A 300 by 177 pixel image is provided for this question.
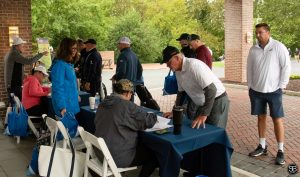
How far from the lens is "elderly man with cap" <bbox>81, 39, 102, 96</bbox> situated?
7285mm

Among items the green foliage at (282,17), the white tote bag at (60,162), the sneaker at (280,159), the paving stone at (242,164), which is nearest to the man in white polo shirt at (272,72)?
the sneaker at (280,159)

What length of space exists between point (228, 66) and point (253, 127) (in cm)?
706

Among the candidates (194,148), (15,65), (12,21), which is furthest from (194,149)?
(12,21)

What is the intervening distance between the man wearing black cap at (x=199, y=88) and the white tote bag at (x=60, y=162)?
110cm

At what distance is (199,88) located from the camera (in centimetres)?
392

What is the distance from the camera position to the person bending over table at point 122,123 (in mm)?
3482

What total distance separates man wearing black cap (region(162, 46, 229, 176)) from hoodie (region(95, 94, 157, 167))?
0.58 meters

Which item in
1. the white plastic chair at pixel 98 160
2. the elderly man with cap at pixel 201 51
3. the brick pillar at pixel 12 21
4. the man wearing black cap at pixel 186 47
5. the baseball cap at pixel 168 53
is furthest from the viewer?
the brick pillar at pixel 12 21

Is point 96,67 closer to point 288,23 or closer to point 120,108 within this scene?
Answer: point 120,108

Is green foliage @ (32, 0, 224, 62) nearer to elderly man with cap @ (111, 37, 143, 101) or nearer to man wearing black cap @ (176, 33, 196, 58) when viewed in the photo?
elderly man with cap @ (111, 37, 143, 101)

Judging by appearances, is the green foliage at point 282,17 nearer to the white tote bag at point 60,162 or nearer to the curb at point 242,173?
the curb at point 242,173

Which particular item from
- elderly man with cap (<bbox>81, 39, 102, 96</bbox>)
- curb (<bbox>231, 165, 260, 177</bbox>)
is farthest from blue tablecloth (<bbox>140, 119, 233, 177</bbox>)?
elderly man with cap (<bbox>81, 39, 102, 96</bbox>)

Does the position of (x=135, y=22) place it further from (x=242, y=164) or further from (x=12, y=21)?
(x=242, y=164)

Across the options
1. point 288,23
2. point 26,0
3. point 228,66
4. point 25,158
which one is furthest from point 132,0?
point 25,158
